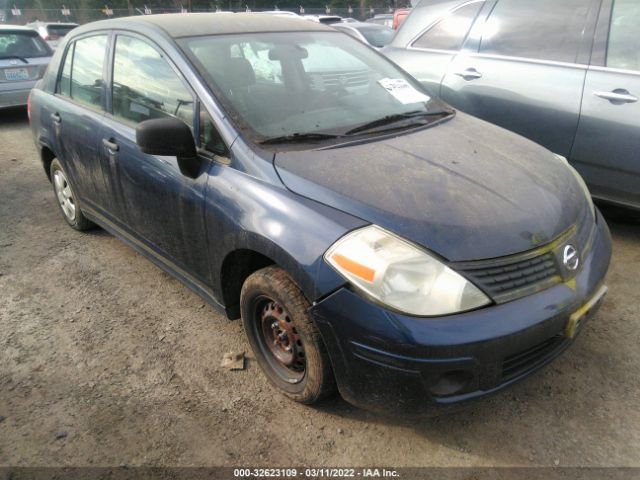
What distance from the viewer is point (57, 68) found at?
3.75 metres

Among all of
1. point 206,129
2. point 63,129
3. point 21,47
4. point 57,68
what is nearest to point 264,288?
point 206,129

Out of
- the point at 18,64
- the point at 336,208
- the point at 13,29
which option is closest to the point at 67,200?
the point at 336,208

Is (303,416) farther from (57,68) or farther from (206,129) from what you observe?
(57,68)

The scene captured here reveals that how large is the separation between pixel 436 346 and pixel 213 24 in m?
2.21

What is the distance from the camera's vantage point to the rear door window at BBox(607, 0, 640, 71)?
3330 mm

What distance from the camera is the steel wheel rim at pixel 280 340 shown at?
2.19 metres

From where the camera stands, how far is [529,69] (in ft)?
12.2

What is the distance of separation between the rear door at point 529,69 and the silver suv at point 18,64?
6880mm

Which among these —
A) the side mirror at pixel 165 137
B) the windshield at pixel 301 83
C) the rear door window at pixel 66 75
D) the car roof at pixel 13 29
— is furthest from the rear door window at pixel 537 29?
the car roof at pixel 13 29

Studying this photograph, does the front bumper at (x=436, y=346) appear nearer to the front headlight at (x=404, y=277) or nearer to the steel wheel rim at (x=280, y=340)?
the front headlight at (x=404, y=277)

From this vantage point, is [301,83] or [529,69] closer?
[301,83]

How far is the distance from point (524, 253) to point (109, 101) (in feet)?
8.44

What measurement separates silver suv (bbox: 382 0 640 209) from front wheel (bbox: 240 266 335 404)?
8.44 feet

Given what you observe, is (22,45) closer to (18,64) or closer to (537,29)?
(18,64)
